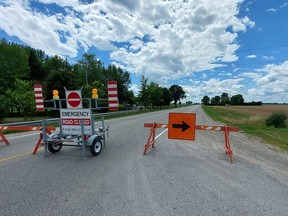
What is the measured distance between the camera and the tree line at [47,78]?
21.8m

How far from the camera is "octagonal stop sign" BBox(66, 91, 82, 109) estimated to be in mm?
6695

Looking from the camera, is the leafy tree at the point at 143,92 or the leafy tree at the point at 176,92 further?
the leafy tree at the point at 176,92

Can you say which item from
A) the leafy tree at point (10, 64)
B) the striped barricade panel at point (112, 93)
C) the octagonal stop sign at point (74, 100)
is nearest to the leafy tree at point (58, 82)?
the leafy tree at point (10, 64)

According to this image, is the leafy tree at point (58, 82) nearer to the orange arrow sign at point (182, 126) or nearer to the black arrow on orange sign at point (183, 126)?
the orange arrow sign at point (182, 126)

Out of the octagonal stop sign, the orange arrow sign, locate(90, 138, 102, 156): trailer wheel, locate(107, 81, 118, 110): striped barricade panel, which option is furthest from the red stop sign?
the orange arrow sign

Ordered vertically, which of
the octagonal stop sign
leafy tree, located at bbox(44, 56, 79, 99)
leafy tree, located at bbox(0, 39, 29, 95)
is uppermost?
leafy tree, located at bbox(0, 39, 29, 95)

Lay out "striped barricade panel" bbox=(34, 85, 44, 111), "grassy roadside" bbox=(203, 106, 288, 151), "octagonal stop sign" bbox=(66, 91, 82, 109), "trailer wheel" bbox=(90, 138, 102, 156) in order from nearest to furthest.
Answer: "trailer wheel" bbox=(90, 138, 102, 156) < "octagonal stop sign" bbox=(66, 91, 82, 109) < "striped barricade panel" bbox=(34, 85, 44, 111) < "grassy roadside" bbox=(203, 106, 288, 151)

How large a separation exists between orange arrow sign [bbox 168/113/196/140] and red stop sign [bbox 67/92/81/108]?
3.40 meters

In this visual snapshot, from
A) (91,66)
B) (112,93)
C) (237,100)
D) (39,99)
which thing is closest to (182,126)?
(112,93)

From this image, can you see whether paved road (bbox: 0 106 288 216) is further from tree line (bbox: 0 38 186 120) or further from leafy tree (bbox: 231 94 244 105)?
leafy tree (bbox: 231 94 244 105)

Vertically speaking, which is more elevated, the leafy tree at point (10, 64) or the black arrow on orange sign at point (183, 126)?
the leafy tree at point (10, 64)

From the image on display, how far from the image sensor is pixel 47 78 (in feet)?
129

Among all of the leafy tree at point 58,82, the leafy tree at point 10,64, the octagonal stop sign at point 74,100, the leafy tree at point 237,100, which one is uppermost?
the leafy tree at point 10,64

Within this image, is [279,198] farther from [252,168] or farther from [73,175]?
[73,175]
